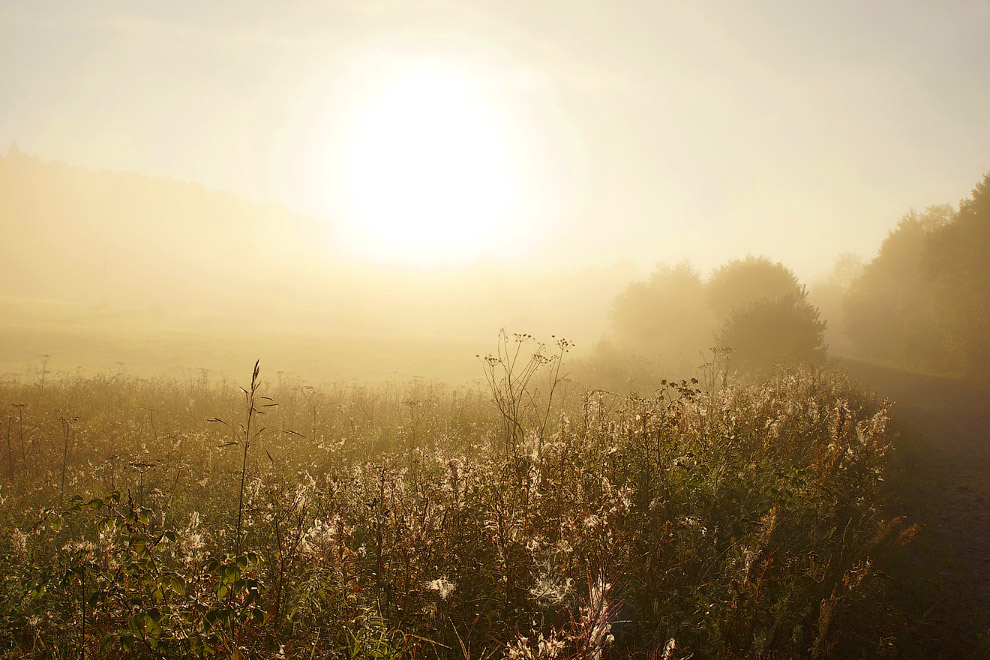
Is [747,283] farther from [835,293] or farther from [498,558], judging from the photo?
[498,558]

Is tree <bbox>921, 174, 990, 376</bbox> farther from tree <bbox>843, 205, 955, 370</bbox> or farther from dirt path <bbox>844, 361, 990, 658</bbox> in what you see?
dirt path <bbox>844, 361, 990, 658</bbox>

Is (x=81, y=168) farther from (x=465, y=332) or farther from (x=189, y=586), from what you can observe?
(x=189, y=586)

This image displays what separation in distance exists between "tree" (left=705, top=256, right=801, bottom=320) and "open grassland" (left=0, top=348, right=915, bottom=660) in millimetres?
29847

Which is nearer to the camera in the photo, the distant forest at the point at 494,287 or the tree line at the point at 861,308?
the tree line at the point at 861,308

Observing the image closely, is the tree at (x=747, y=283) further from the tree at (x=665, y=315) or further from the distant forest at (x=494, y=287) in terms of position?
the tree at (x=665, y=315)

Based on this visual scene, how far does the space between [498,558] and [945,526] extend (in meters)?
6.40

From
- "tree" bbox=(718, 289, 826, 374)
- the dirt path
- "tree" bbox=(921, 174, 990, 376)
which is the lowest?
the dirt path

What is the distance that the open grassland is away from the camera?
7.72 ft

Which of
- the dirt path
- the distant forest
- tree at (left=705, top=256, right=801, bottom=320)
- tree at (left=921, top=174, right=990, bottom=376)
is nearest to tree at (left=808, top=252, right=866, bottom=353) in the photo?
the distant forest

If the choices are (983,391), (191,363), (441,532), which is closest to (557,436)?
(441,532)

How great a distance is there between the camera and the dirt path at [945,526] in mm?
3928

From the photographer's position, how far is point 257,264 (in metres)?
130

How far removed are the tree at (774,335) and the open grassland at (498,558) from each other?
60.3 feet

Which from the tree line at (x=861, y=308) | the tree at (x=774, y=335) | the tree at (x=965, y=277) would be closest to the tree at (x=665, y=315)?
the tree line at (x=861, y=308)
